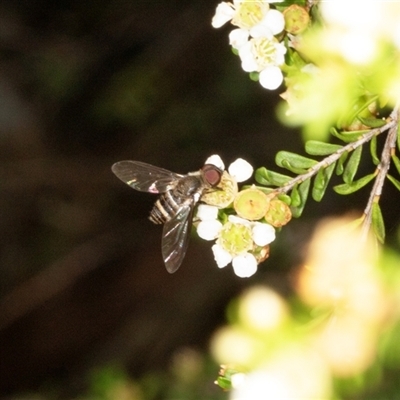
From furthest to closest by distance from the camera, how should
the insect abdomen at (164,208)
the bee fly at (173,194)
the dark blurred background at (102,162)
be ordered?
the dark blurred background at (102,162) → the insect abdomen at (164,208) → the bee fly at (173,194)

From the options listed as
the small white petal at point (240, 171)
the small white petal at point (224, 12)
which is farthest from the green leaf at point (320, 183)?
the small white petal at point (224, 12)

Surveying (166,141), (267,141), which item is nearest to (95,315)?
(166,141)

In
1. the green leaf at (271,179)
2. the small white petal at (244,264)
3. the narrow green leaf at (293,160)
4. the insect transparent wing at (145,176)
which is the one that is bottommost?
the small white petal at (244,264)

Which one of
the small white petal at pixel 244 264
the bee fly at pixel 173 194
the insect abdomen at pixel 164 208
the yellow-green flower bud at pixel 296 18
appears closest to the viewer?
the yellow-green flower bud at pixel 296 18

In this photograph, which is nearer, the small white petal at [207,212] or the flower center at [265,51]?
the flower center at [265,51]

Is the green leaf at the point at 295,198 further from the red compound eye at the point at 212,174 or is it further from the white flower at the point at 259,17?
the white flower at the point at 259,17

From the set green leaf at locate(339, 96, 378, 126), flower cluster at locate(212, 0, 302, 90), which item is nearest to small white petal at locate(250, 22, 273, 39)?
flower cluster at locate(212, 0, 302, 90)

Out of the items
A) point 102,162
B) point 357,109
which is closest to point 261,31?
point 357,109

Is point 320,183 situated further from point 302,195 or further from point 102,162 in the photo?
point 102,162
